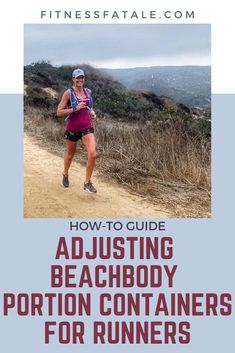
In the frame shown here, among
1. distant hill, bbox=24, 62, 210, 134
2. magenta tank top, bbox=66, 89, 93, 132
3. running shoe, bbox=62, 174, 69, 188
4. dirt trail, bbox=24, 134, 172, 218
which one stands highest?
distant hill, bbox=24, 62, 210, 134

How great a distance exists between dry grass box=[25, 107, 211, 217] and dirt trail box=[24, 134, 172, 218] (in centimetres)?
26

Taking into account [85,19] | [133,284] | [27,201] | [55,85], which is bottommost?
[133,284]

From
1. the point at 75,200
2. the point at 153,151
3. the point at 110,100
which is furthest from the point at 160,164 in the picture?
the point at 110,100

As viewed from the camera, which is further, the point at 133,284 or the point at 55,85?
the point at 55,85

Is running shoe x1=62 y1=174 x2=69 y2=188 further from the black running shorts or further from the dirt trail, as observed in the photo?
the black running shorts

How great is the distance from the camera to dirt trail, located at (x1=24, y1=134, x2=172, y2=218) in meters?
5.85

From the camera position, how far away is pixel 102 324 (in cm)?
449

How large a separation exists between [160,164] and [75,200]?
1680 mm

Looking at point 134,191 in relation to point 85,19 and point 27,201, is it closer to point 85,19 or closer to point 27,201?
point 27,201

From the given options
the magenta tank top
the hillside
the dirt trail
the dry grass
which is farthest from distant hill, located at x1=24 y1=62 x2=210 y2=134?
the magenta tank top

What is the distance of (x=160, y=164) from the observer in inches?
291

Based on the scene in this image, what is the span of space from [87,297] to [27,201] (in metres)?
1.89

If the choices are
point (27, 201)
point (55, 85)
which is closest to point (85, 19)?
point (27, 201)

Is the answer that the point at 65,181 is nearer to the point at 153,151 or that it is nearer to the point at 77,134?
the point at 77,134
